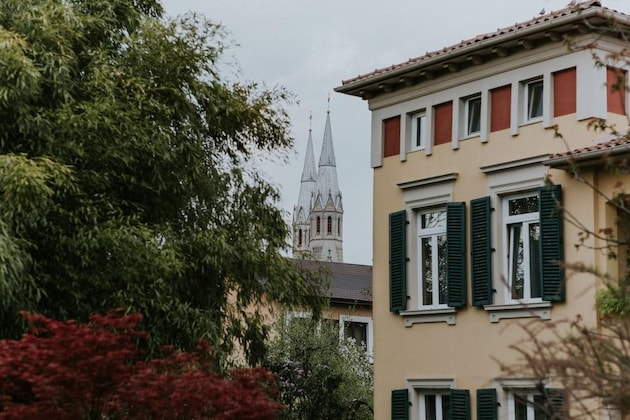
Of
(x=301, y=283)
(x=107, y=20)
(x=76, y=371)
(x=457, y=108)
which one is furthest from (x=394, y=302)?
(x=76, y=371)

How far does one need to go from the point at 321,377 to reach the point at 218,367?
10.8 metres

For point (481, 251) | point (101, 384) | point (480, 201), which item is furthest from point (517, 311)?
point (101, 384)

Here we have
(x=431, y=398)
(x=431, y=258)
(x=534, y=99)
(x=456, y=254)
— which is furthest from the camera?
(x=431, y=258)

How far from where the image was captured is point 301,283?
24.8 meters

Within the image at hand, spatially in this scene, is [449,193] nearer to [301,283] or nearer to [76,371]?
[301,283]

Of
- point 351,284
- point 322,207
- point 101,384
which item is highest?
point 322,207

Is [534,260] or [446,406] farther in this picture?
[446,406]

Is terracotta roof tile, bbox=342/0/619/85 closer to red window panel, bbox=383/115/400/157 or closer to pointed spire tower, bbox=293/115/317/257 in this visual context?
red window panel, bbox=383/115/400/157

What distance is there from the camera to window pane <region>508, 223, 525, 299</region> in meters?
21.9

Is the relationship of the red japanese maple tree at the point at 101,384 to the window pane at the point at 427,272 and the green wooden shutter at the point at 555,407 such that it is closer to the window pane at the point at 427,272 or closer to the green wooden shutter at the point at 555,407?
the green wooden shutter at the point at 555,407

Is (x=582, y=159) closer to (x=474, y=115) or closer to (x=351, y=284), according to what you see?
(x=474, y=115)

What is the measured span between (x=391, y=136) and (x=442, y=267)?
9.89ft

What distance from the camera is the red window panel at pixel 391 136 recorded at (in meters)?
25.0

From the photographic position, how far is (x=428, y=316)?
77.5 feet
